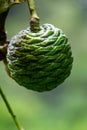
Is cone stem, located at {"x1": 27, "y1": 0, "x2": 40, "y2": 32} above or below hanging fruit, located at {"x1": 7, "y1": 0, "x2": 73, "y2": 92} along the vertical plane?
above

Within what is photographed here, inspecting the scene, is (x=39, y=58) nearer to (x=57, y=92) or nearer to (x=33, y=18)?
(x=33, y=18)

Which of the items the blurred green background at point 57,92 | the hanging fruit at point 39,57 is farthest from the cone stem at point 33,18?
the blurred green background at point 57,92

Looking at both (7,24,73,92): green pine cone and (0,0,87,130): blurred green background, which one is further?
(0,0,87,130): blurred green background

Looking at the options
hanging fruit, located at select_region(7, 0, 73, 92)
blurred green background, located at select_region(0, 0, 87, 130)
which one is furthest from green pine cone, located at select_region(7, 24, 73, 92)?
blurred green background, located at select_region(0, 0, 87, 130)

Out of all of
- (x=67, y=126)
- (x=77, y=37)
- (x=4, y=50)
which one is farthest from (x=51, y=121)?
(x=4, y=50)

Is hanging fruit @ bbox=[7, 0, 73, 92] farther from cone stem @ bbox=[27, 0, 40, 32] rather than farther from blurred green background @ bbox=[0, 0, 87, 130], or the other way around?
blurred green background @ bbox=[0, 0, 87, 130]

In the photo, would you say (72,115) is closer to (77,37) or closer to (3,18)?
(77,37)
